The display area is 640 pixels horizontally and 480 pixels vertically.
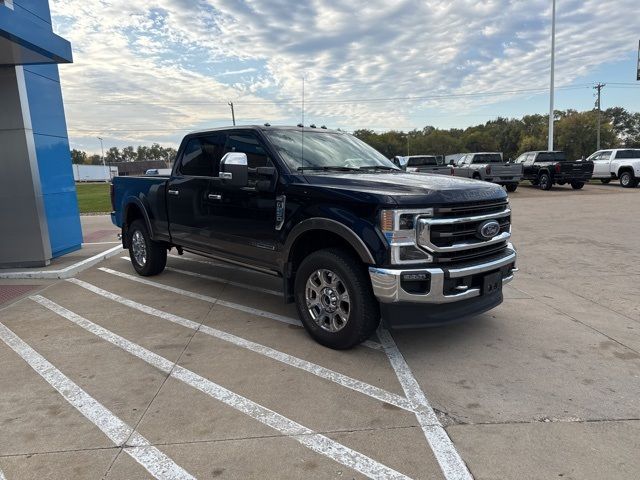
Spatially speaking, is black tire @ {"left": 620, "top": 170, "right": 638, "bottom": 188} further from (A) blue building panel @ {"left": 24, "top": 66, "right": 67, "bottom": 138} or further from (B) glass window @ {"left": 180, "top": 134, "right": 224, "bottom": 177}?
(A) blue building panel @ {"left": 24, "top": 66, "right": 67, "bottom": 138}

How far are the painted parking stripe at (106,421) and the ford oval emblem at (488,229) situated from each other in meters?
2.91

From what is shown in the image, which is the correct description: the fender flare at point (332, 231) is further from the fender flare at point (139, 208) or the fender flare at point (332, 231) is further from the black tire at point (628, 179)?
the black tire at point (628, 179)

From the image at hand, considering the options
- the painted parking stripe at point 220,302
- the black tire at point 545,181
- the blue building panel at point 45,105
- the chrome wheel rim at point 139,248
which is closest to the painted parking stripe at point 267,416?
the painted parking stripe at point 220,302

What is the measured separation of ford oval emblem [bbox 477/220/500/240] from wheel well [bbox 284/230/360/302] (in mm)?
1178

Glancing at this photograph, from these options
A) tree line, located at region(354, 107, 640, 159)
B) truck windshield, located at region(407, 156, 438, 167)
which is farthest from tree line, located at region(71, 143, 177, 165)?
truck windshield, located at region(407, 156, 438, 167)

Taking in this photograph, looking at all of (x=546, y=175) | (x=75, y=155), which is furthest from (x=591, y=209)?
(x=75, y=155)

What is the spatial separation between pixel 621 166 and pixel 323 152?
25059 mm

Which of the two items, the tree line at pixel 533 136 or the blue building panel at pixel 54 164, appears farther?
the tree line at pixel 533 136

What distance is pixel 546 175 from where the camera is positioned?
79.6ft

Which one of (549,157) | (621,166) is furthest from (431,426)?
(621,166)

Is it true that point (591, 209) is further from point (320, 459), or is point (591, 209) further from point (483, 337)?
point (320, 459)

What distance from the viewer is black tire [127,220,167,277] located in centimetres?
688

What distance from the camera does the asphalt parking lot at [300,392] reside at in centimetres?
268

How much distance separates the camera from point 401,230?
144 inches
